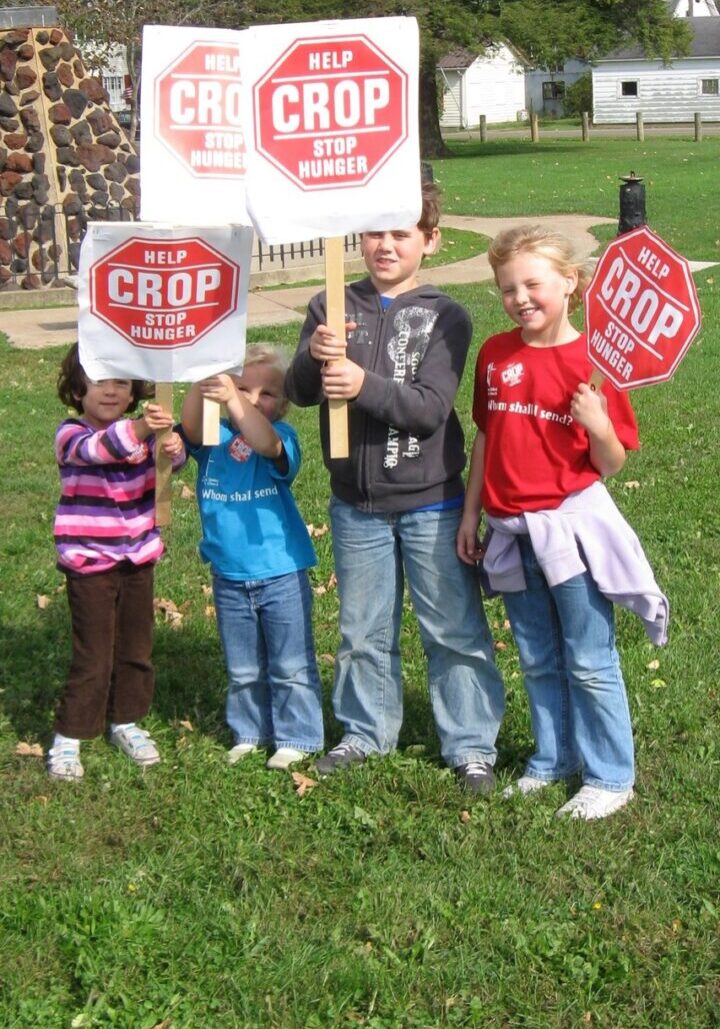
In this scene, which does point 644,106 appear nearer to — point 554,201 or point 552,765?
point 554,201

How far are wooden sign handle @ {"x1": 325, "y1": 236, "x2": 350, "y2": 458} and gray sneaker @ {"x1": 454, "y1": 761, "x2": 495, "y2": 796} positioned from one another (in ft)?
3.66

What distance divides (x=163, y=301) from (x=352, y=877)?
5.73 ft

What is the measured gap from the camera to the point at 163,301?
4.12 m

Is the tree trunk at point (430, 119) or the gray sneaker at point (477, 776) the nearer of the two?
the gray sneaker at point (477, 776)

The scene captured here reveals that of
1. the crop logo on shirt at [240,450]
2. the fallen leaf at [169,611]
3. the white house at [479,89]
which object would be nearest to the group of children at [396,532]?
the crop logo on shirt at [240,450]

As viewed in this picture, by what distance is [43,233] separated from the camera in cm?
1520

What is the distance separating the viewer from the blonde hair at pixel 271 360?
176 inches

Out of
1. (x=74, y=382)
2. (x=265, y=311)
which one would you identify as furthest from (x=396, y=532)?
(x=265, y=311)

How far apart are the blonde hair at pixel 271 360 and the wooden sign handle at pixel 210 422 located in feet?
1.07

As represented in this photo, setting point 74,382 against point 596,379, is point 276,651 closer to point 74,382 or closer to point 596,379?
point 74,382

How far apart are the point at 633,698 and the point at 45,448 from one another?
189 inches

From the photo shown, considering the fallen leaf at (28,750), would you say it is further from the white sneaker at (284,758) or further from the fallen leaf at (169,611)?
the fallen leaf at (169,611)

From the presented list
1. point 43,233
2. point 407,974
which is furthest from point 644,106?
point 407,974

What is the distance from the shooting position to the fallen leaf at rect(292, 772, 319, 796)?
439 centimetres
